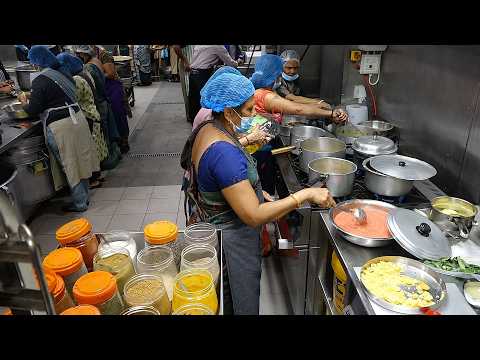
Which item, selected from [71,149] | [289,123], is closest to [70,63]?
[71,149]

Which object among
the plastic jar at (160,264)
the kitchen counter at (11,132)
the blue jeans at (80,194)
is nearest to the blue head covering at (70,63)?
the kitchen counter at (11,132)

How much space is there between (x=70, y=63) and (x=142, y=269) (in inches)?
141

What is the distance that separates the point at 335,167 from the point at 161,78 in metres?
10.3

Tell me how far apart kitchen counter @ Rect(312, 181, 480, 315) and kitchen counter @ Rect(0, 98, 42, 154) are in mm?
2985

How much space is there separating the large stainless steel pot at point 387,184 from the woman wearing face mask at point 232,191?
0.36 meters

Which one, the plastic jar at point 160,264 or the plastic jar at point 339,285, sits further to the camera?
the plastic jar at point 339,285

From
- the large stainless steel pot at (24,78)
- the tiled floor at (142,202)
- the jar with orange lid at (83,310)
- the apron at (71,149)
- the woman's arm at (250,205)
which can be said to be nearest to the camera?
the jar with orange lid at (83,310)

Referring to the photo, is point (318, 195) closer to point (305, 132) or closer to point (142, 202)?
point (305, 132)

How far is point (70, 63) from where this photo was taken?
408 centimetres

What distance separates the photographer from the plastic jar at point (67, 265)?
1.24 meters

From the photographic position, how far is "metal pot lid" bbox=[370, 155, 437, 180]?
6.70ft

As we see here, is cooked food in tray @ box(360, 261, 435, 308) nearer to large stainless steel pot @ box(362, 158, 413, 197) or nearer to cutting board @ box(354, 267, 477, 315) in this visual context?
cutting board @ box(354, 267, 477, 315)

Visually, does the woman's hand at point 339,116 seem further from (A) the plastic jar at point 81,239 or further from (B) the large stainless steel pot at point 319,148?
(A) the plastic jar at point 81,239
